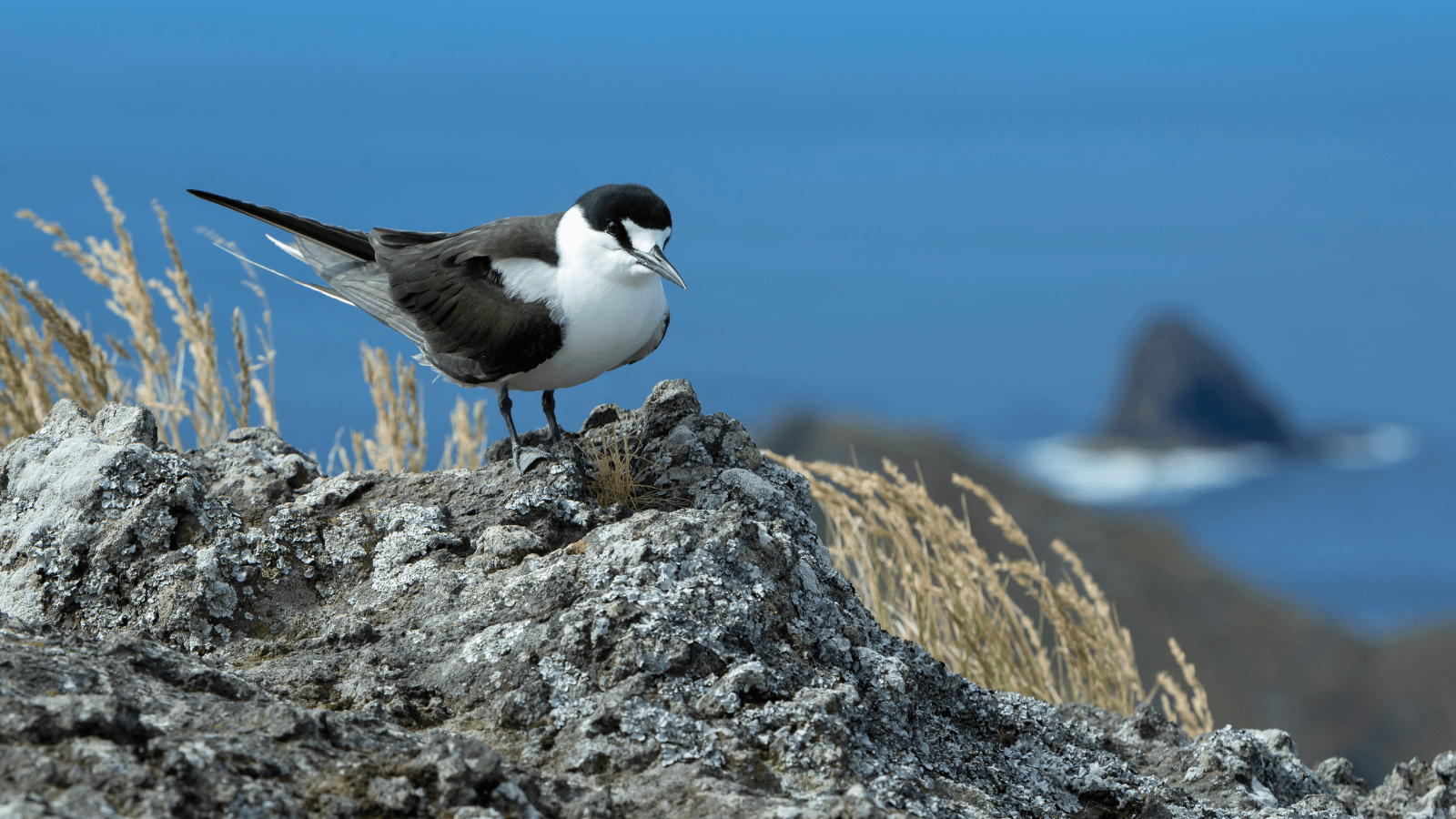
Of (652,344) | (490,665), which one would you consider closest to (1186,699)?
(652,344)

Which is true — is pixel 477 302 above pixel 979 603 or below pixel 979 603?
above

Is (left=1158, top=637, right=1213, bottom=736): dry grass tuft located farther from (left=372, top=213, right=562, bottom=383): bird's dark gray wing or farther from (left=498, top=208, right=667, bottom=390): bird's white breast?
(left=372, top=213, right=562, bottom=383): bird's dark gray wing

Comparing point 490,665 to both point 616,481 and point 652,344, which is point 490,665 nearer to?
point 616,481

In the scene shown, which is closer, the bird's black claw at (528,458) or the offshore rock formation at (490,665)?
the offshore rock formation at (490,665)

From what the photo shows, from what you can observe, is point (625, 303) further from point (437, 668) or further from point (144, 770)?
point (144, 770)

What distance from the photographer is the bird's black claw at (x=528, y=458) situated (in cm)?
299

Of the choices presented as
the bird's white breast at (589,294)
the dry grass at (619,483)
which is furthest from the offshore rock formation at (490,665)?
the bird's white breast at (589,294)

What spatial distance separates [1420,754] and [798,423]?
2561 cm

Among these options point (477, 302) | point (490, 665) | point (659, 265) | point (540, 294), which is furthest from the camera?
point (477, 302)

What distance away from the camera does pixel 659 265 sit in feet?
11.0

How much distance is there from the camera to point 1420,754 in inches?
140

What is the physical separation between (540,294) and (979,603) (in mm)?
2172

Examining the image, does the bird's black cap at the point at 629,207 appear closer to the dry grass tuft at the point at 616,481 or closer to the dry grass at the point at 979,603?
the dry grass tuft at the point at 616,481

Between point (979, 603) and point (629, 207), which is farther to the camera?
point (979, 603)
